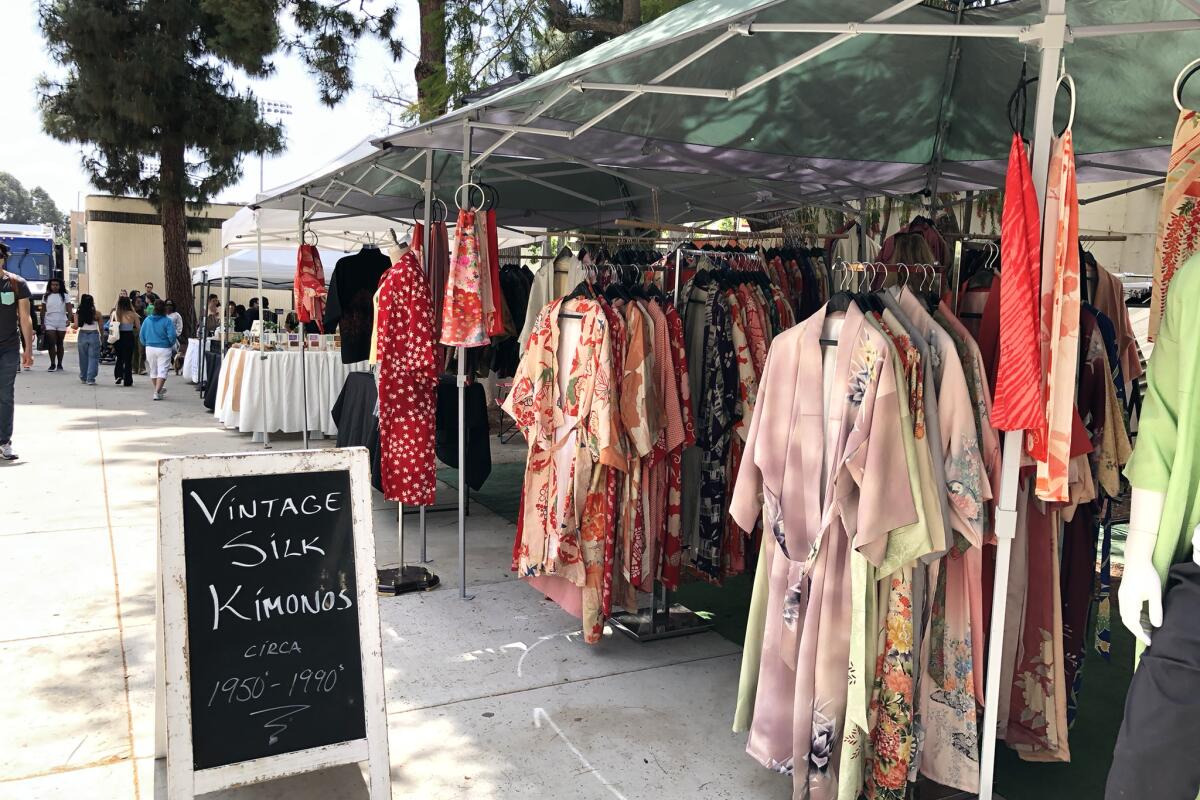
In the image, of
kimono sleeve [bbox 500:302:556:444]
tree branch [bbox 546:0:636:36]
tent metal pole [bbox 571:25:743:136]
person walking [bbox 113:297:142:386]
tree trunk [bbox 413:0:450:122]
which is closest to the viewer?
tent metal pole [bbox 571:25:743:136]

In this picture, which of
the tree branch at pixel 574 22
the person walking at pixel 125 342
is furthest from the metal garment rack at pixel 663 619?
the person walking at pixel 125 342

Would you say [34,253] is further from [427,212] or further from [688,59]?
[688,59]

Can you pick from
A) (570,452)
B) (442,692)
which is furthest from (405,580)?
(570,452)

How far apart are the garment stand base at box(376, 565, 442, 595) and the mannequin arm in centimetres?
358

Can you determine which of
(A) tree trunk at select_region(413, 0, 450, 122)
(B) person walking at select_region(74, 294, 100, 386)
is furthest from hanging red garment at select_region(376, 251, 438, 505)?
(B) person walking at select_region(74, 294, 100, 386)

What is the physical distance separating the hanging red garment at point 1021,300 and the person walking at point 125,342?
14.8m

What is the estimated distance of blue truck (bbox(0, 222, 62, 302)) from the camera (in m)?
25.2

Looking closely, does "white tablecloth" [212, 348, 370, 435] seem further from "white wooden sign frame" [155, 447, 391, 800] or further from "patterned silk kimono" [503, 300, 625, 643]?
"white wooden sign frame" [155, 447, 391, 800]

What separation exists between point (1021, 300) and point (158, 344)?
12.8m

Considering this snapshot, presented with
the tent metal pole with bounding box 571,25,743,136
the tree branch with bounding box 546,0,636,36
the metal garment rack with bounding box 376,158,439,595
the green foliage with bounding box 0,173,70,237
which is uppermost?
the green foliage with bounding box 0,173,70,237

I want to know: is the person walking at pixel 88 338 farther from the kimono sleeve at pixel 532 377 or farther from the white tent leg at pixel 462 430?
the kimono sleeve at pixel 532 377

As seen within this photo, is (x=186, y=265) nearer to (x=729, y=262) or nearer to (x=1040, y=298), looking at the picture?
(x=729, y=262)

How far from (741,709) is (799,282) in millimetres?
2239

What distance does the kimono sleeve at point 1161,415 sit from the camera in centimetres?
181
